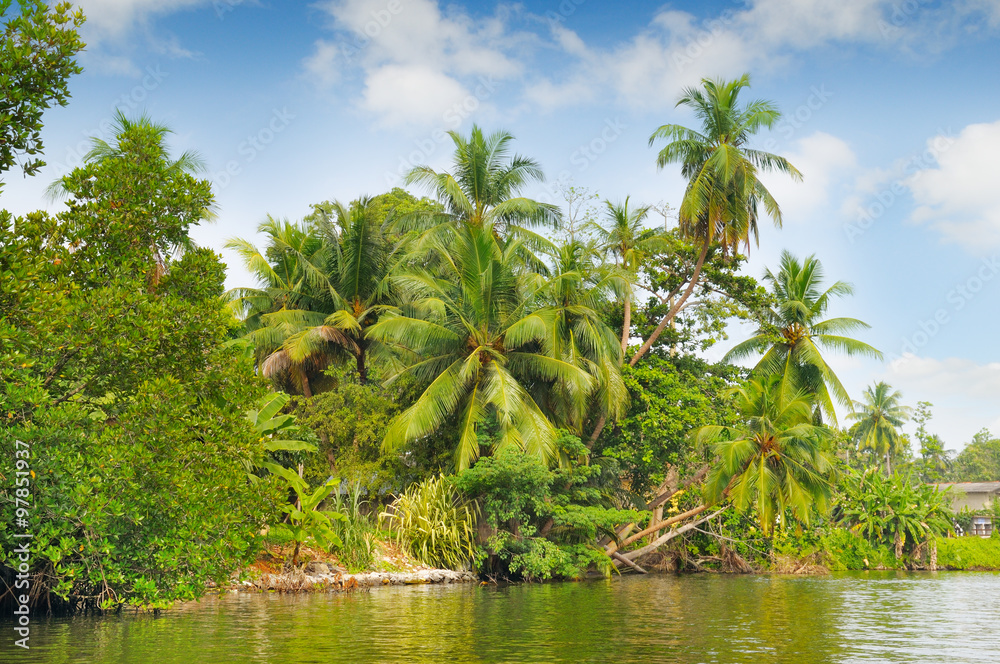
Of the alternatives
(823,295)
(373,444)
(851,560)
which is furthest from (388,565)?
(851,560)

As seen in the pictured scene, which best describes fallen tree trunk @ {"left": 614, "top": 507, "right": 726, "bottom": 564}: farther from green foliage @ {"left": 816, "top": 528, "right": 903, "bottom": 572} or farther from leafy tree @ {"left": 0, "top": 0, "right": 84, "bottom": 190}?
leafy tree @ {"left": 0, "top": 0, "right": 84, "bottom": 190}

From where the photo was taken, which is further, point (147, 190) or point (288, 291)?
point (288, 291)

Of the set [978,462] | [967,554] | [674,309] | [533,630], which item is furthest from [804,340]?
[978,462]

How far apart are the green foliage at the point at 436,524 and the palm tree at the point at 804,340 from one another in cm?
1333

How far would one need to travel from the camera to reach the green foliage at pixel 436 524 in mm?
19844

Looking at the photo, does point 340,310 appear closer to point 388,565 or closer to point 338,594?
point 388,565

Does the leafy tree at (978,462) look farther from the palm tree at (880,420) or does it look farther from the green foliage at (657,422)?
the green foliage at (657,422)

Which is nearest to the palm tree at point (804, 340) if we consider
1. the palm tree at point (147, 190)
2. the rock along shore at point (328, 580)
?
the rock along shore at point (328, 580)

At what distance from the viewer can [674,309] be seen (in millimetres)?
Result: 26766

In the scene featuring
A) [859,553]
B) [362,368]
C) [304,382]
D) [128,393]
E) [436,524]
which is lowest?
[859,553]

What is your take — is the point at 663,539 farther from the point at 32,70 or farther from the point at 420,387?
the point at 32,70

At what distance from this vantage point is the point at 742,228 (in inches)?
1055

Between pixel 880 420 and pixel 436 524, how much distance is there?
49.2 meters

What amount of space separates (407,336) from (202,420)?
12.0 metres
